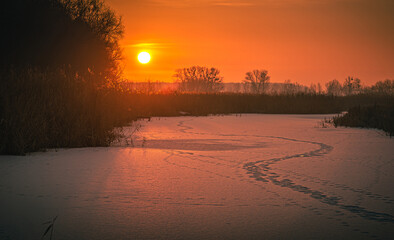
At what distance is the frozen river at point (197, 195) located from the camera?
105 inches

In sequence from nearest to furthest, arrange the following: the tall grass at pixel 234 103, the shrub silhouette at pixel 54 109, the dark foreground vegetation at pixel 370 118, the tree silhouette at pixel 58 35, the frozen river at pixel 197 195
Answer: the frozen river at pixel 197 195
the shrub silhouette at pixel 54 109
the dark foreground vegetation at pixel 370 118
the tree silhouette at pixel 58 35
the tall grass at pixel 234 103

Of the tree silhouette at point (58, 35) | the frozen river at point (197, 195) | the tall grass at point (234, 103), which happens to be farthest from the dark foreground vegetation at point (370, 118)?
the tree silhouette at point (58, 35)

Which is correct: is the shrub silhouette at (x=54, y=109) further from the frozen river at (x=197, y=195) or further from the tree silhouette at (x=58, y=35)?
the tree silhouette at (x=58, y=35)

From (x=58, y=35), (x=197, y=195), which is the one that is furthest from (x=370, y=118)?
(x=58, y=35)

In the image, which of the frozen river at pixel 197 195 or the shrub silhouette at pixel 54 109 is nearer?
the frozen river at pixel 197 195

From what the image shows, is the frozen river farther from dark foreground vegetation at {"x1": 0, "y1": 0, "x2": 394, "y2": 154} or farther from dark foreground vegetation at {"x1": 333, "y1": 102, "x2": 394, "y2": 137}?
dark foreground vegetation at {"x1": 333, "y1": 102, "x2": 394, "y2": 137}

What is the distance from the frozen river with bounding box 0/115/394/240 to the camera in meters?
2.67

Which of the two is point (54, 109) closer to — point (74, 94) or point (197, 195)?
point (74, 94)

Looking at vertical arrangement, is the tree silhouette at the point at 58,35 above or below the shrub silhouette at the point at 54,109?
above

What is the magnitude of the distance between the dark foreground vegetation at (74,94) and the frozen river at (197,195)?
76 centimetres

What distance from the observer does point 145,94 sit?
2102 centimetres

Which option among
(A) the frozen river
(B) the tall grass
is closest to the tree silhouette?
(B) the tall grass

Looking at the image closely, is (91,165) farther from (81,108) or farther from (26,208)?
(81,108)

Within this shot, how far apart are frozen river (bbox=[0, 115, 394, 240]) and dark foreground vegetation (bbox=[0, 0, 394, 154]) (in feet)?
2.51
